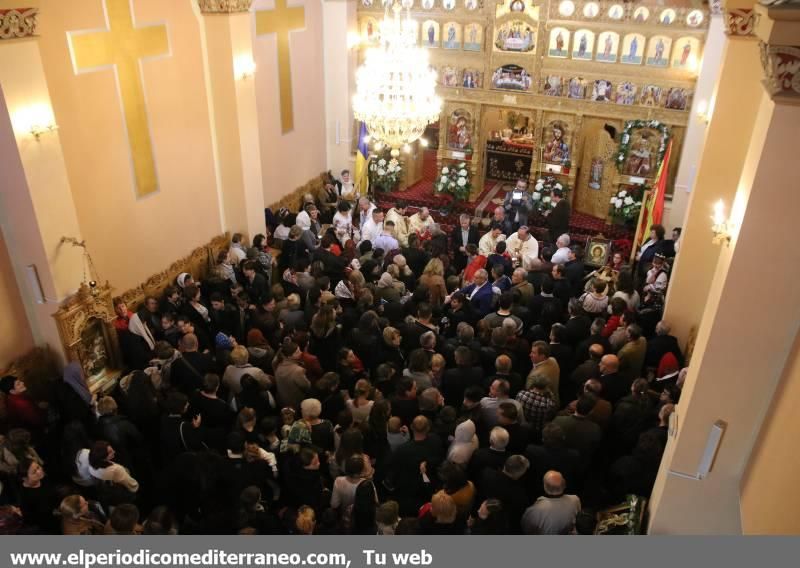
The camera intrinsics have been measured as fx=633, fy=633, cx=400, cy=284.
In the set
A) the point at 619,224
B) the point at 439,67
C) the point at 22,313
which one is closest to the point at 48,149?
the point at 22,313

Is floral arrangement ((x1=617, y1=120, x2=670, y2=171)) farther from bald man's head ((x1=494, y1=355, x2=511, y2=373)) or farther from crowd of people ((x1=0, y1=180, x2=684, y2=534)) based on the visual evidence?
bald man's head ((x1=494, y1=355, x2=511, y2=373))

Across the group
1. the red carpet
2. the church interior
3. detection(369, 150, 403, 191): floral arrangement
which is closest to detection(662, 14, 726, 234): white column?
the church interior

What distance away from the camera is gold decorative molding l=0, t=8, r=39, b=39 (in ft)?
18.8

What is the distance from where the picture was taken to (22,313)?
23.2ft

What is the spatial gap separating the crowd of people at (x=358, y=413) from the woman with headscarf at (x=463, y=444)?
16 millimetres

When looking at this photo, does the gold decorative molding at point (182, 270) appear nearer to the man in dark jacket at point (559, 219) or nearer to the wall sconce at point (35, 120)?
the wall sconce at point (35, 120)

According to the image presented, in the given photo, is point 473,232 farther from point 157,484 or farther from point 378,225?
point 157,484

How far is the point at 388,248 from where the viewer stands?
1001cm

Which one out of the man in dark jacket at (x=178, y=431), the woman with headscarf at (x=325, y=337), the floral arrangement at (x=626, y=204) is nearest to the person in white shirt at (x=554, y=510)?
the man in dark jacket at (x=178, y=431)

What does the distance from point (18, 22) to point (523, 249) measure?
701cm

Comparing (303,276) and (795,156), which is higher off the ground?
(795,156)

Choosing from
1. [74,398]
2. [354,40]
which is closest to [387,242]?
[74,398]

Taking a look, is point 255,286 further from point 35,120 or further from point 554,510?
point 554,510
